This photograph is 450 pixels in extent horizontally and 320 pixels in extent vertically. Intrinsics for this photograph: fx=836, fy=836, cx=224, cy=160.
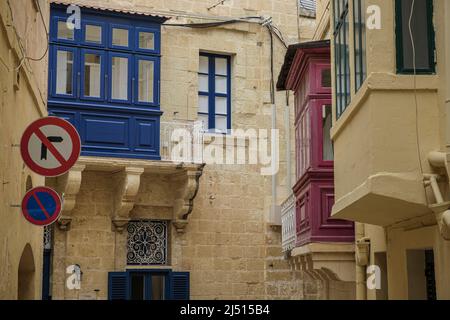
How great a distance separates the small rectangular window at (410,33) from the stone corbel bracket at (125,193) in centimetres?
895

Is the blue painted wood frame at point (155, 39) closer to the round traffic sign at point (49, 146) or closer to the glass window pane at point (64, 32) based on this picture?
the glass window pane at point (64, 32)

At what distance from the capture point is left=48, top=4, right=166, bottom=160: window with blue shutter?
16312 mm

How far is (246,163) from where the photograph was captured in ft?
60.5

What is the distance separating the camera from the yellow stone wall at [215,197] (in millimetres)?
17125

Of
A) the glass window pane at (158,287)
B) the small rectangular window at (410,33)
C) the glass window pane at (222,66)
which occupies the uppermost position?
the glass window pane at (222,66)

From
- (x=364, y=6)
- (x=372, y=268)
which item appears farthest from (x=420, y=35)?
(x=372, y=268)

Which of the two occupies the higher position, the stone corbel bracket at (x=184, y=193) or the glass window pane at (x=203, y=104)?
the glass window pane at (x=203, y=104)

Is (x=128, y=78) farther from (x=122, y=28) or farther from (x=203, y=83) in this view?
(x=203, y=83)

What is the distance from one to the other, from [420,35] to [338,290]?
8910mm

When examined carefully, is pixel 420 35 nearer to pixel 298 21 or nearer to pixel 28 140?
pixel 28 140

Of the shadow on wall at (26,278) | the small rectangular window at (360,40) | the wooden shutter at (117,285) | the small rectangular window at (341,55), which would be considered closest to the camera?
the small rectangular window at (360,40)

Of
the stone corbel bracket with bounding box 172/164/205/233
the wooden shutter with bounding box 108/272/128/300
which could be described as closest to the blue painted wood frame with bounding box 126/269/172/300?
the wooden shutter with bounding box 108/272/128/300

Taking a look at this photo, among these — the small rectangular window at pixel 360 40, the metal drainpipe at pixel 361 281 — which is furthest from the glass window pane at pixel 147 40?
the small rectangular window at pixel 360 40

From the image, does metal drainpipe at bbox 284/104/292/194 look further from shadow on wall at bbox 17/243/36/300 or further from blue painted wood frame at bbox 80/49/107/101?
shadow on wall at bbox 17/243/36/300
